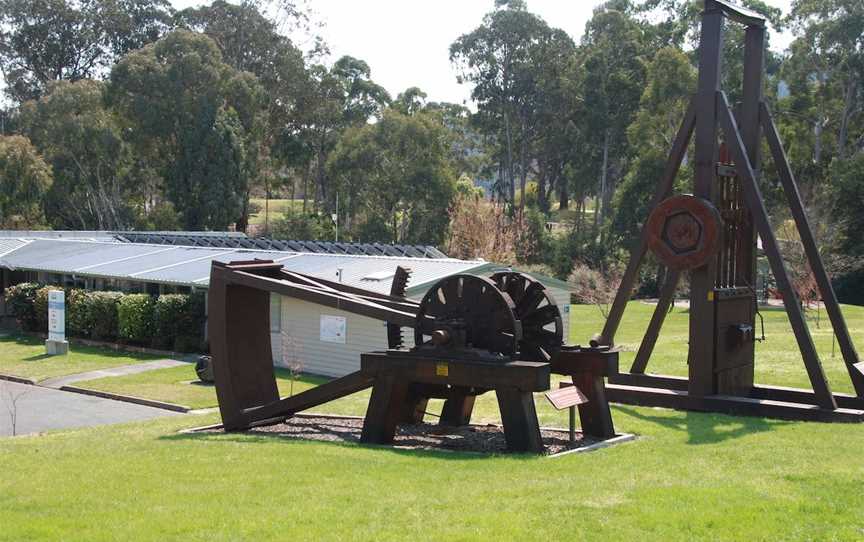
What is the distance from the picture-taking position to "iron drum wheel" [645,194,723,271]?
14.1 m

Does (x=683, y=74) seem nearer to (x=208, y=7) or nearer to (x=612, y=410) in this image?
(x=208, y=7)

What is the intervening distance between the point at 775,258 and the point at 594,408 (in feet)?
11.7

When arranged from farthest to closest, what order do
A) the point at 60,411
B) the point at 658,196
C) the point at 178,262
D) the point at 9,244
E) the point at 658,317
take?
the point at 9,244 < the point at 178,262 < the point at 60,411 < the point at 658,317 < the point at 658,196

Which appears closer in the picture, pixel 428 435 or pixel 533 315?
pixel 533 315

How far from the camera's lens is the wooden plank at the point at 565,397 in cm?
1131

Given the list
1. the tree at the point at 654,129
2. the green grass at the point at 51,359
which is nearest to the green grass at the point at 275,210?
the tree at the point at 654,129

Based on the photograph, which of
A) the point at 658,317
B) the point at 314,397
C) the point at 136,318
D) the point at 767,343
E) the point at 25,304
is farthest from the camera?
the point at 25,304

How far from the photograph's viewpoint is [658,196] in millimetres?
15531

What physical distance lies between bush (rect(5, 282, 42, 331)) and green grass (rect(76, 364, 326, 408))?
10.1m

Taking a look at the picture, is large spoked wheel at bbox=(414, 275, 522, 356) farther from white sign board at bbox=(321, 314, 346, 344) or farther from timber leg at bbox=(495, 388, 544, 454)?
white sign board at bbox=(321, 314, 346, 344)

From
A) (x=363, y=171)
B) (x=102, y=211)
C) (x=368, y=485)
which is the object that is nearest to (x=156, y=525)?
(x=368, y=485)

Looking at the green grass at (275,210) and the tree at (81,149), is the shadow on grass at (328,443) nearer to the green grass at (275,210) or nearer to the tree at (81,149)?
the tree at (81,149)

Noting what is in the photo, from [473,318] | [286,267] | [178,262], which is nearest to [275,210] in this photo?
[178,262]

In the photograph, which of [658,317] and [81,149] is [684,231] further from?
[81,149]
